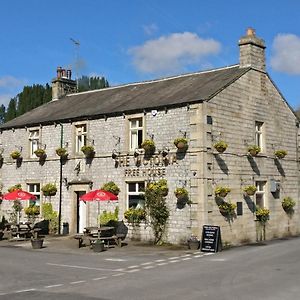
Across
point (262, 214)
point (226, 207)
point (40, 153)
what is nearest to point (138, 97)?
point (40, 153)

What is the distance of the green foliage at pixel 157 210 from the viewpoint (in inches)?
831

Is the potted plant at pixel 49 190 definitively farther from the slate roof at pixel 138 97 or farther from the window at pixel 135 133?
the window at pixel 135 133

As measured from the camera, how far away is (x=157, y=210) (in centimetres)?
2108

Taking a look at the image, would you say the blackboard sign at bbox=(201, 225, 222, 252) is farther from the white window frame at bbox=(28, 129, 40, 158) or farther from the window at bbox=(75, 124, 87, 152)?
the white window frame at bbox=(28, 129, 40, 158)

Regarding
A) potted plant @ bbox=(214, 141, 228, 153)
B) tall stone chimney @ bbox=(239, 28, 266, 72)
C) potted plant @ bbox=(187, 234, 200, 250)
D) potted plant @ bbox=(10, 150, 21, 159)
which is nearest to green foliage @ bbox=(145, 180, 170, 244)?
potted plant @ bbox=(187, 234, 200, 250)

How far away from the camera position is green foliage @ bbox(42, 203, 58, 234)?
84.2ft

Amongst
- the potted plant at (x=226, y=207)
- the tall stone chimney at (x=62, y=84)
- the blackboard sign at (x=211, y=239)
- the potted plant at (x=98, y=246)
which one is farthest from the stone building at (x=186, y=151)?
the tall stone chimney at (x=62, y=84)

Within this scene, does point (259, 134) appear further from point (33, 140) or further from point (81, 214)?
point (33, 140)

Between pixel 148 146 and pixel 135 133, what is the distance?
1627mm

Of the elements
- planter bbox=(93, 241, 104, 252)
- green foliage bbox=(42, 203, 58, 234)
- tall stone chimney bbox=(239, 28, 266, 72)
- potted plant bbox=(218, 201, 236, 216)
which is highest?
tall stone chimney bbox=(239, 28, 266, 72)

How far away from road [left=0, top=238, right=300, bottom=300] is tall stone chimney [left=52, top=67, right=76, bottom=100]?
1453cm

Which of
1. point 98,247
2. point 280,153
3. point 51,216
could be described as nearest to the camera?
point 98,247

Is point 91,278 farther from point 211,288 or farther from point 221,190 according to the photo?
point 221,190

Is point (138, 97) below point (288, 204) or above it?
above
